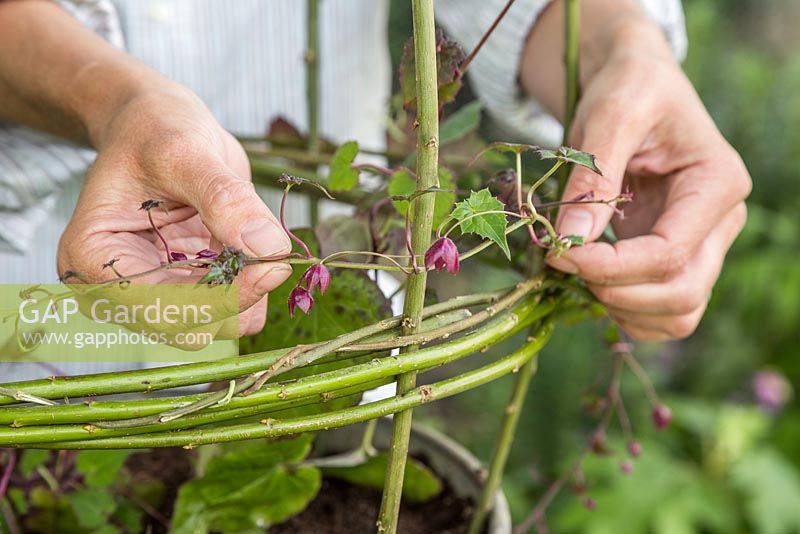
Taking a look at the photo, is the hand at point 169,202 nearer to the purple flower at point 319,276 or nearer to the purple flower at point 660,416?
the purple flower at point 319,276

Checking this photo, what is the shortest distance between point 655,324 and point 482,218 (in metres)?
A: 0.26

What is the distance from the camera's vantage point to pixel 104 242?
0.35 meters

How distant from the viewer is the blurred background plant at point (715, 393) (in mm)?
1426

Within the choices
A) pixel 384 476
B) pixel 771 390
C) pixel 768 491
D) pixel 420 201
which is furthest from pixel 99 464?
pixel 771 390

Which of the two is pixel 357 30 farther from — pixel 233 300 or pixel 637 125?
pixel 233 300

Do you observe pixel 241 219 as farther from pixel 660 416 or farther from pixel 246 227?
pixel 660 416

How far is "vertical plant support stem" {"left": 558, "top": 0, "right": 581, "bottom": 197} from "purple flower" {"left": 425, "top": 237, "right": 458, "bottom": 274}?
186 mm

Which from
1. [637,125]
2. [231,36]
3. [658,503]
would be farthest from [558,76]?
[658,503]

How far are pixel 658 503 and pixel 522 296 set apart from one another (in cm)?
118

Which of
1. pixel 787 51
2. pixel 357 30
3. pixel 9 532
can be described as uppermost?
pixel 357 30

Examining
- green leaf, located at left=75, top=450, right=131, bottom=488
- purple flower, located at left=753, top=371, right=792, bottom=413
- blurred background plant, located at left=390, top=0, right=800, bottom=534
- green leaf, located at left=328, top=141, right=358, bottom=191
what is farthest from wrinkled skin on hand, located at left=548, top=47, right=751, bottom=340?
purple flower, located at left=753, top=371, right=792, bottom=413

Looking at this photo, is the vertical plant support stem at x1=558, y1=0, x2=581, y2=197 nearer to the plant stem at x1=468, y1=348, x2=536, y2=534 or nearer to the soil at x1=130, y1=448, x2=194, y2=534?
the plant stem at x1=468, y1=348, x2=536, y2=534

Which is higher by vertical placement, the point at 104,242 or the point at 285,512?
the point at 104,242

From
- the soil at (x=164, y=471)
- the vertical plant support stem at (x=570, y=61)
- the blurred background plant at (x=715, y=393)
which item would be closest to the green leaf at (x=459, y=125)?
the vertical plant support stem at (x=570, y=61)
